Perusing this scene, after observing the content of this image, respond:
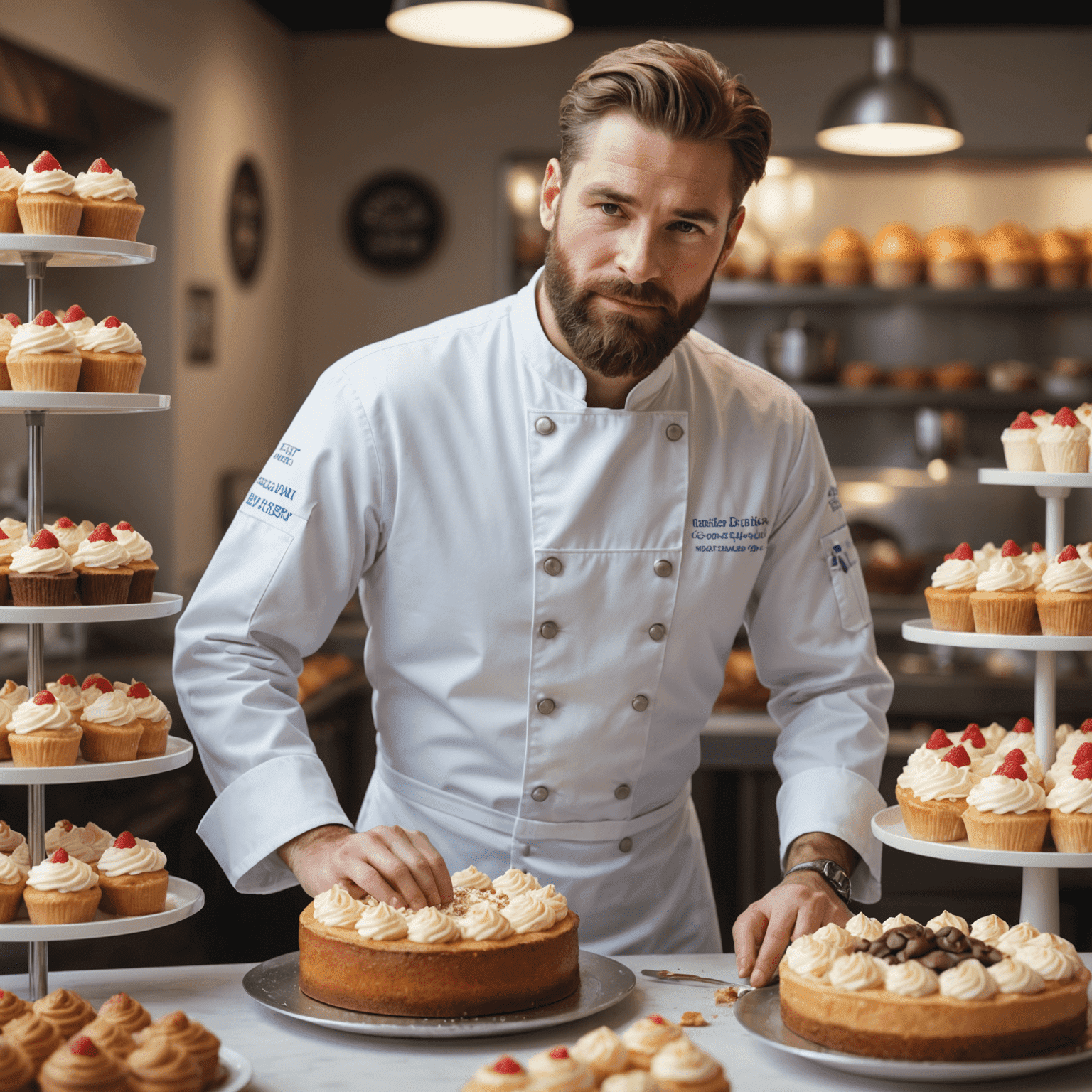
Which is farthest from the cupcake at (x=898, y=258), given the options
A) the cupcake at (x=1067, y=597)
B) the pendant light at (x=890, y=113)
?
the cupcake at (x=1067, y=597)

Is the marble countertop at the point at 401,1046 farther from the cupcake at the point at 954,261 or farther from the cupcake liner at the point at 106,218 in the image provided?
the cupcake at the point at 954,261

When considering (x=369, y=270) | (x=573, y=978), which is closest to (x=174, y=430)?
(x=369, y=270)

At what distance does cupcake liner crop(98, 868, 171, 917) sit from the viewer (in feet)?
5.13

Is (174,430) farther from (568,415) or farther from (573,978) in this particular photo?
(573,978)

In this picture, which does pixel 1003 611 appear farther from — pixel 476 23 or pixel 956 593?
pixel 476 23

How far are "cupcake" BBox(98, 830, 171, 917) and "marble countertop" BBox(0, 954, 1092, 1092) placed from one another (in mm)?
101

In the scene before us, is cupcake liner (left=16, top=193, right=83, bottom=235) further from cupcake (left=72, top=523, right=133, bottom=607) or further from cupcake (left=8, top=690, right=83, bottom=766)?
cupcake (left=8, top=690, right=83, bottom=766)

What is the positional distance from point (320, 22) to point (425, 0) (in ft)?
9.74

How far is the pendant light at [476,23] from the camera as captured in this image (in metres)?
3.13

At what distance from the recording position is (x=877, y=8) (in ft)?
18.0

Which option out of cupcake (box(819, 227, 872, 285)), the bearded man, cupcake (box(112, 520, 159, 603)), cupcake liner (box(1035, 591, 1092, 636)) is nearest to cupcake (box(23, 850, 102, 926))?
the bearded man

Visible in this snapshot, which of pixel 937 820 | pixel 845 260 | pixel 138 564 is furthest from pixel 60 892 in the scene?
pixel 845 260

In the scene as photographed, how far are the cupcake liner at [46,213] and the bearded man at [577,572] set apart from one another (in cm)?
43

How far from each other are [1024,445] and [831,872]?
2.00 ft
